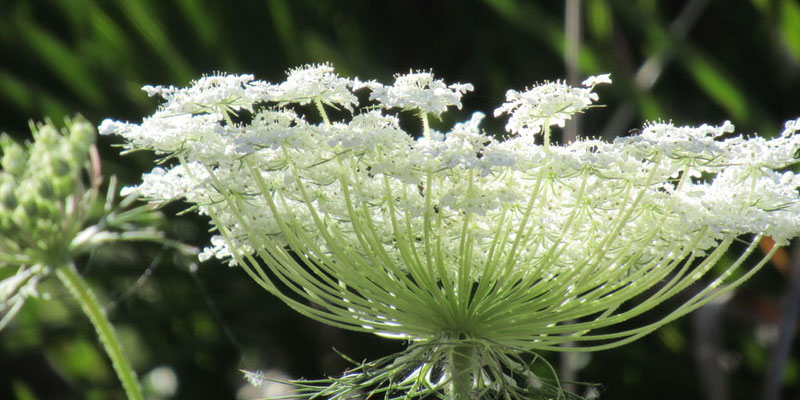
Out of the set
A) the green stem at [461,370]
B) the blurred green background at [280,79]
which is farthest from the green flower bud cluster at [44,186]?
the blurred green background at [280,79]

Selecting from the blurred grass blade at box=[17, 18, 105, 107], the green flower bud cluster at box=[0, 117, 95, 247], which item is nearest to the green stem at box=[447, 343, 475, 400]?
the green flower bud cluster at box=[0, 117, 95, 247]

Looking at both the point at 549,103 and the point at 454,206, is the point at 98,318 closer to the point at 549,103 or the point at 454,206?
the point at 454,206

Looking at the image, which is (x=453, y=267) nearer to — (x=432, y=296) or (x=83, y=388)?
(x=432, y=296)

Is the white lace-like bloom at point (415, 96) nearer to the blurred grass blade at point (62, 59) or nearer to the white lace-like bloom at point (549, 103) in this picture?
the white lace-like bloom at point (549, 103)

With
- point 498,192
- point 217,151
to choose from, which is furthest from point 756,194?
point 217,151

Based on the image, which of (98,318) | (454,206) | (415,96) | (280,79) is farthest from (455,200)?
(280,79)

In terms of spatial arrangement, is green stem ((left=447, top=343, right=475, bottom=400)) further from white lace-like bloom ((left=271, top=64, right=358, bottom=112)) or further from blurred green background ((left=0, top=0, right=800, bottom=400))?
blurred green background ((left=0, top=0, right=800, bottom=400))

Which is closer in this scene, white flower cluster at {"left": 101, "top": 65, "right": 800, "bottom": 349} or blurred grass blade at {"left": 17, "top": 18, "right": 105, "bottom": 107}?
white flower cluster at {"left": 101, "top": 65, "right": 800, "bottom": 349}
